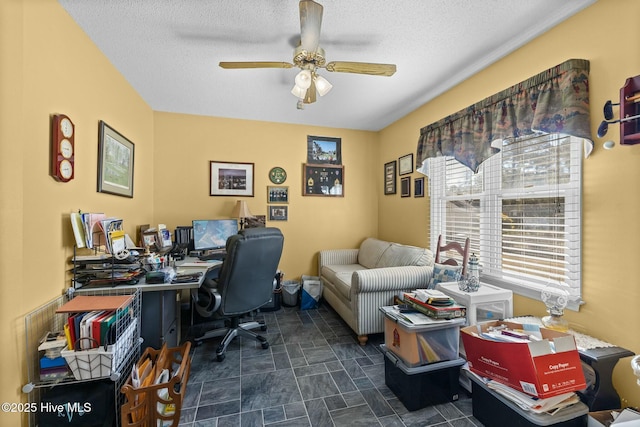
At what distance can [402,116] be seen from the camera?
3.56 metres

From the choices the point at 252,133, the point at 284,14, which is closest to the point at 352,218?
the point at 252,133

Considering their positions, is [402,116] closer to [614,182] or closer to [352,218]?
[352,218]

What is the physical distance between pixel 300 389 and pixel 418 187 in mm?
2474

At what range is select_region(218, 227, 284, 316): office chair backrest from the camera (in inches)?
81.1

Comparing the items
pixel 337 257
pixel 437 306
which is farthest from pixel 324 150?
pixel 437 306

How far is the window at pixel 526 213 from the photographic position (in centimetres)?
170

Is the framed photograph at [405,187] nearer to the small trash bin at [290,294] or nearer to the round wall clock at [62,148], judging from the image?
the small trash bin at [290,294]

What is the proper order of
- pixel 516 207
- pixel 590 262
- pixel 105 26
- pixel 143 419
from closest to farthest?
1. pixel 143 419
2. pixel 590 262
3. pixel 105 26
4. pixel 516 207

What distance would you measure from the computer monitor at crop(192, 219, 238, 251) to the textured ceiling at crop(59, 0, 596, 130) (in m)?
1.48

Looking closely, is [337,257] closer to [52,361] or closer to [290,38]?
[290,38]

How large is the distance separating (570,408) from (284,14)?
2705 millimetres

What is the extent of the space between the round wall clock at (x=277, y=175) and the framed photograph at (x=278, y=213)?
0.38m

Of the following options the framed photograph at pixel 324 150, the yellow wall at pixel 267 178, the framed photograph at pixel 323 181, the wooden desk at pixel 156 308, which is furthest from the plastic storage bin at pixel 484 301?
the framed photograph at pixel 324 150

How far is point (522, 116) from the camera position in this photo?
189cm
